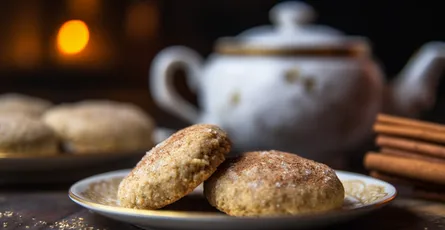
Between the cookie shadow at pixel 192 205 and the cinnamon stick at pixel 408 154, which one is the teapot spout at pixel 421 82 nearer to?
the cinnamon stick at pixel 408 154

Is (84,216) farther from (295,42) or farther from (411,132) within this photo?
(295,42)

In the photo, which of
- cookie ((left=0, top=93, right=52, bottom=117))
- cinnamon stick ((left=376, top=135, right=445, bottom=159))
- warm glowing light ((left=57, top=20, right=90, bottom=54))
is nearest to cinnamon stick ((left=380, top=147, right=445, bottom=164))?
cinnamon stick ((left=376, top=135, right=445, bottom=159))

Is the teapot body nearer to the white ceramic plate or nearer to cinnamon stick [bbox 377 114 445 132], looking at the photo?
cinnamon stick [bbox 377 114 445 132]

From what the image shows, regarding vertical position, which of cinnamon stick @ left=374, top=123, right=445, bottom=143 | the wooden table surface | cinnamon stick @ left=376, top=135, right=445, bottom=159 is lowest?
the wooden table surface

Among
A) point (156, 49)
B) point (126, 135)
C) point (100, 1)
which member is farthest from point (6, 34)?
point (126, 135)

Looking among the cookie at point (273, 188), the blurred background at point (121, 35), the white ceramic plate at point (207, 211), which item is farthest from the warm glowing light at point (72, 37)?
the cookie at point (273, 188)

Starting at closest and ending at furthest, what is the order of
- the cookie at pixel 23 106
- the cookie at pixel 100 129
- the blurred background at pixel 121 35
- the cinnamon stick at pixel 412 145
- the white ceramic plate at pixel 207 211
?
1. the white ceramic plate at pixel 207 211
2. the cinnamon stick at pixel 412 145
3. the cookie at pixel 100 129
4. the cookie at pixel 23 106
5. the blurred background at pixel 121 35
